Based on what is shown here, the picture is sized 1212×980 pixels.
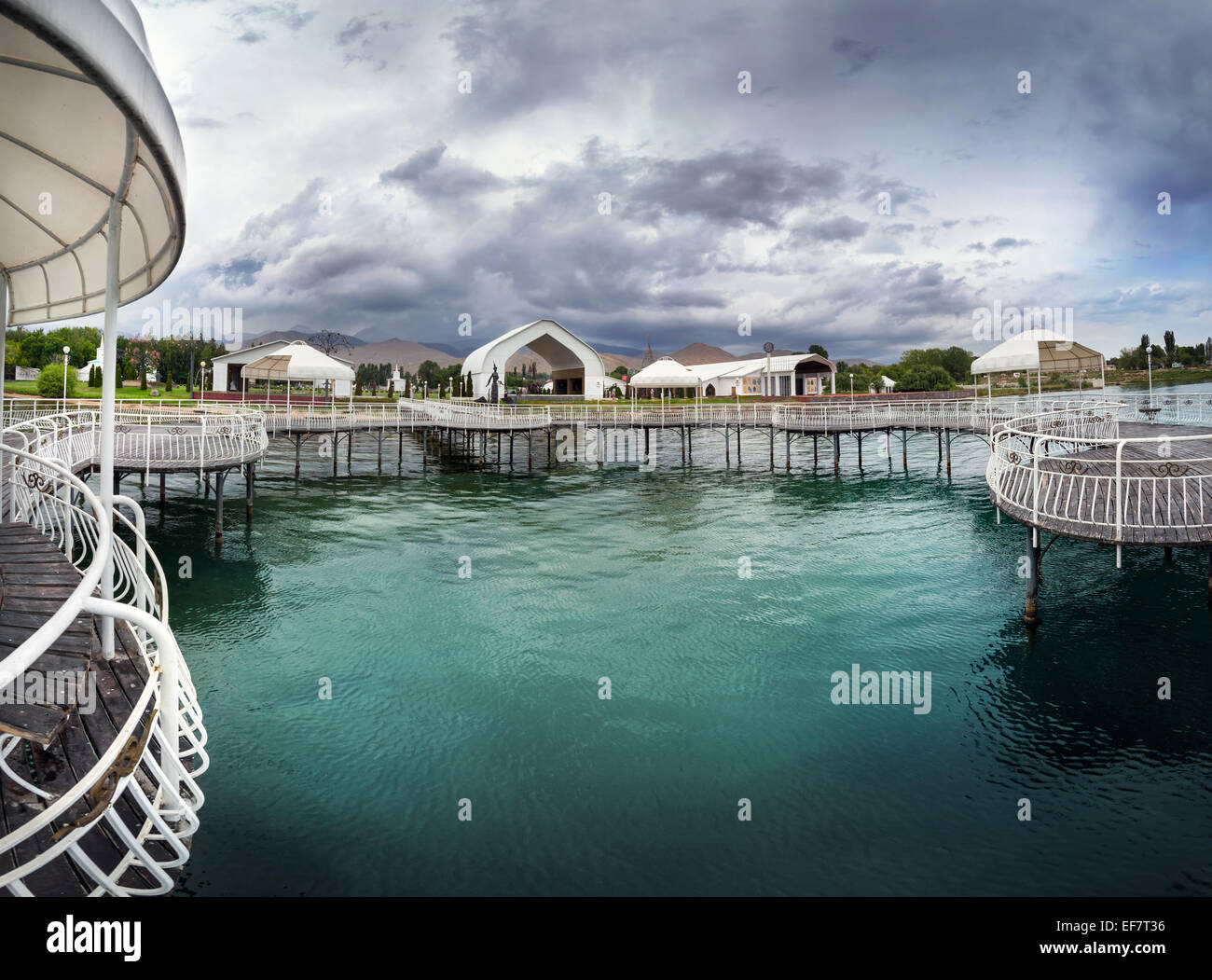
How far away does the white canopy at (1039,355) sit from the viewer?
30141mm

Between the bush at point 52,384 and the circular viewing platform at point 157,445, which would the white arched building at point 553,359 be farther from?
the circular viewing platform at point 157,445

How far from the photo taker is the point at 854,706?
10.6 metres

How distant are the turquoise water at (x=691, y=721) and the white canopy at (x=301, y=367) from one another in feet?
57.7

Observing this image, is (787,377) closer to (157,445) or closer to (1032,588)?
(157,445)

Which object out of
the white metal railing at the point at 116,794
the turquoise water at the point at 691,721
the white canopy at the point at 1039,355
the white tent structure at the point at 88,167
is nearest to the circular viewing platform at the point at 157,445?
the turquoise water at the point at 691,721

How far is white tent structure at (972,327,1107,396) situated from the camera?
30.1 metres

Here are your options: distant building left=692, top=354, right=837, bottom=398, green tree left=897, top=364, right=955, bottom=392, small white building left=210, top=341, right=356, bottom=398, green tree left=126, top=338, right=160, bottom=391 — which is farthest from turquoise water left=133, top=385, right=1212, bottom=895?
green tree left=126, top=338, right=160, bottom=391

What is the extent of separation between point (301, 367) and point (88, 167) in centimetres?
3405

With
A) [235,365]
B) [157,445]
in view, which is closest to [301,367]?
[157,445]

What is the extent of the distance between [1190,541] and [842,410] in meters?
28.3

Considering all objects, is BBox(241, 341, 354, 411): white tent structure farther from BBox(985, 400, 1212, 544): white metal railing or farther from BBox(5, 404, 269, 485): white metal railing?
BBox(985, 400, 1212, 544): white metal railing
